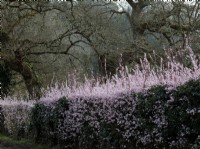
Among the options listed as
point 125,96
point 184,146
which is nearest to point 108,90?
point 125,96

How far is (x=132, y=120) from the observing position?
25.1ft

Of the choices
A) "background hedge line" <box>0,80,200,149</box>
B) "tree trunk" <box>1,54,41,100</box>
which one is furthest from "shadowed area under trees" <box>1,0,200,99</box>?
"background hedge line" <box>0,80,200,149</box>

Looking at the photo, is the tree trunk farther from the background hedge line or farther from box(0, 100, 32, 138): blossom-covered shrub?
the background hedge line

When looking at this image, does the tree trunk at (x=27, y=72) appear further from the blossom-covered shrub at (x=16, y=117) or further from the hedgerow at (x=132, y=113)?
the hedgerow at (x=132, y=113)

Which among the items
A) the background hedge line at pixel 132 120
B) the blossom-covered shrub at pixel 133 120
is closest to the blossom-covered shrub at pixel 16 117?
the background hedge line at pixel 132 120

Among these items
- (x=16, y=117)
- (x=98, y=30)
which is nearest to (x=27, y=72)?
(x=16, y=117)

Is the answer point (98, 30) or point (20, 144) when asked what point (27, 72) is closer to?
point (98, 30)

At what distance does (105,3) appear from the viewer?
20.7 meters

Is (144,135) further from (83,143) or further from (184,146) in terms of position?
(83,143)

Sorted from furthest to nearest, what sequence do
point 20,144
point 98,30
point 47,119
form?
1. point 98,30
2. point 20,144
3. point 47,119

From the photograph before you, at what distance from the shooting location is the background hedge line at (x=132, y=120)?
19.9 ft

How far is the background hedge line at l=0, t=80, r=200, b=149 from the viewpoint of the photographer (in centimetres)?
607

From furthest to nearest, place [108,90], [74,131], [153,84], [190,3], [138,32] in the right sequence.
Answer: [138,32]
[190,3]
[74,131]
[108,90]
[153,84]

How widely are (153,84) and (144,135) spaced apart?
95 cm
